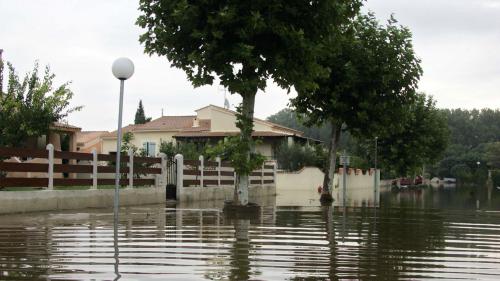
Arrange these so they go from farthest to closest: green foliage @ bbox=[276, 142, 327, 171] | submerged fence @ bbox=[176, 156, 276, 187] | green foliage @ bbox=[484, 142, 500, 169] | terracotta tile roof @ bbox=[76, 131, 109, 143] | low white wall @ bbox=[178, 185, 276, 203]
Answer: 1. green foliage @ bbox=[484, 142, 500, 169]
2. terracotta tile roof @ bbox=[76, 131, 109, 143]
3. green foliage @ bbox=[276, 142, 327, 171]
4. submerged fence @ bbox=[176, 156, 276, 187]
5. low white wall @ bbox=[178, 185, 276, 203]

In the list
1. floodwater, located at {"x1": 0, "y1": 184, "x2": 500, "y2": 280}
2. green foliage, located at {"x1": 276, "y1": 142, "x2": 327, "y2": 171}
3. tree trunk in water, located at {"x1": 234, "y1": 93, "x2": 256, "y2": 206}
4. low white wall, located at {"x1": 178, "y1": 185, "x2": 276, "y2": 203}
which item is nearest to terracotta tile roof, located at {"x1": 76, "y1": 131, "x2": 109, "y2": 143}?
green foliage, located at {"x1": 276, "y1": 142, "x2": 327, "y2": 171}

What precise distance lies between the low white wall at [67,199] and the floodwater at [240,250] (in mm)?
1136

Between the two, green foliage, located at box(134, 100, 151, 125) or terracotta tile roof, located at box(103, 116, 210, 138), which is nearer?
→ terracotta tile roof, located at box(103, 116, 210, 138)

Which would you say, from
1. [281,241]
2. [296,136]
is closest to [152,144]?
[296,136]

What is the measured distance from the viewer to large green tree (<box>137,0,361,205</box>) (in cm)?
1291

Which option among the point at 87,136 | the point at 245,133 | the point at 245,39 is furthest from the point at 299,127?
the point at 245,39

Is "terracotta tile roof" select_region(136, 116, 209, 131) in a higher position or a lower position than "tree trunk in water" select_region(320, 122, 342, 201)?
higher

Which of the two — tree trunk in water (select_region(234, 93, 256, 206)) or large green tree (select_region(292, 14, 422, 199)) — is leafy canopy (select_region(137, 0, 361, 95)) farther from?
large green tree (select_region(292, 14, 422, 199))

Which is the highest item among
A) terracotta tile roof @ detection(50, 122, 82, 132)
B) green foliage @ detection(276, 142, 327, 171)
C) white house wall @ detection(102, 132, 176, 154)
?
white house wall @ detection(102, 132, 176, 154)

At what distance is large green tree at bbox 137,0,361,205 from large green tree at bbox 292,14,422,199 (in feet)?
24.9

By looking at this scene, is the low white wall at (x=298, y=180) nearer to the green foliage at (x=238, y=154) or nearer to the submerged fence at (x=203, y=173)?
the submerged fence at (x=203, y=173)

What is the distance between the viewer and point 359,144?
60.7 metres

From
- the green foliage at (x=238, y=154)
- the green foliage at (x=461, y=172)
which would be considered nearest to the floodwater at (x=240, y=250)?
the green foliage at (x=238, y=154)

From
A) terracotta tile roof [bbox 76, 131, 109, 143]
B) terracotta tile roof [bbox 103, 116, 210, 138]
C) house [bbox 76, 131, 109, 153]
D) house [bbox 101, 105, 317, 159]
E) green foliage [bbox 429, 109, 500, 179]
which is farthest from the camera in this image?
green foliage [bbox 429, 109, 500, 179]
